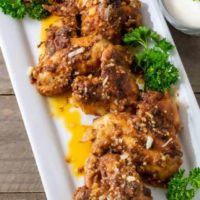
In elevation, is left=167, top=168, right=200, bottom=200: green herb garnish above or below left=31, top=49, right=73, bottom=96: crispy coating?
below

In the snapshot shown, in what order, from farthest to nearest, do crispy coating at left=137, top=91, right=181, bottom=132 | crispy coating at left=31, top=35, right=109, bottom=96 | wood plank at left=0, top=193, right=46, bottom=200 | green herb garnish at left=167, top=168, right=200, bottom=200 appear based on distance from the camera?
wood plank at left=0, top=193, right=46, bottom=200 → crispy coating at left=31, top=35, right=109, bottom=96 → crispy coating at left=137, top=91, right=181, bottom=132 → green herb garnish at left=167, top=168, right=200, bottom=200

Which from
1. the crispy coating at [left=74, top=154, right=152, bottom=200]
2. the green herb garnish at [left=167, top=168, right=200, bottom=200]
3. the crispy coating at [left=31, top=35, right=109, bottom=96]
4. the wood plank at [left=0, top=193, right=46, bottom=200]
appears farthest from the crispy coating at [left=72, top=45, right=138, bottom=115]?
the wood plank at [left=0, top=193, right=46, bottom=200]

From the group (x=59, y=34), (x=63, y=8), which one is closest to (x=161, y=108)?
(x=59, y=34)

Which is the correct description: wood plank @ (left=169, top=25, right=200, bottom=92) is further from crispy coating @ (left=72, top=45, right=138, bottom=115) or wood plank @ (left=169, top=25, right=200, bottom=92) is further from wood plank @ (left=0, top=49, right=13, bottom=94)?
wood plank @ (left=0, top=49, right=13, bottom=94)

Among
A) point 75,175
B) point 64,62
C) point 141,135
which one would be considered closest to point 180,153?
point 141,135

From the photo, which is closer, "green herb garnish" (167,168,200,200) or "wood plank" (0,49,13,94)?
"green herb garnish" (167,168,200,200)

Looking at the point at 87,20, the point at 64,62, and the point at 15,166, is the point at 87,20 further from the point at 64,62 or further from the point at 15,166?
the point at 15,166
